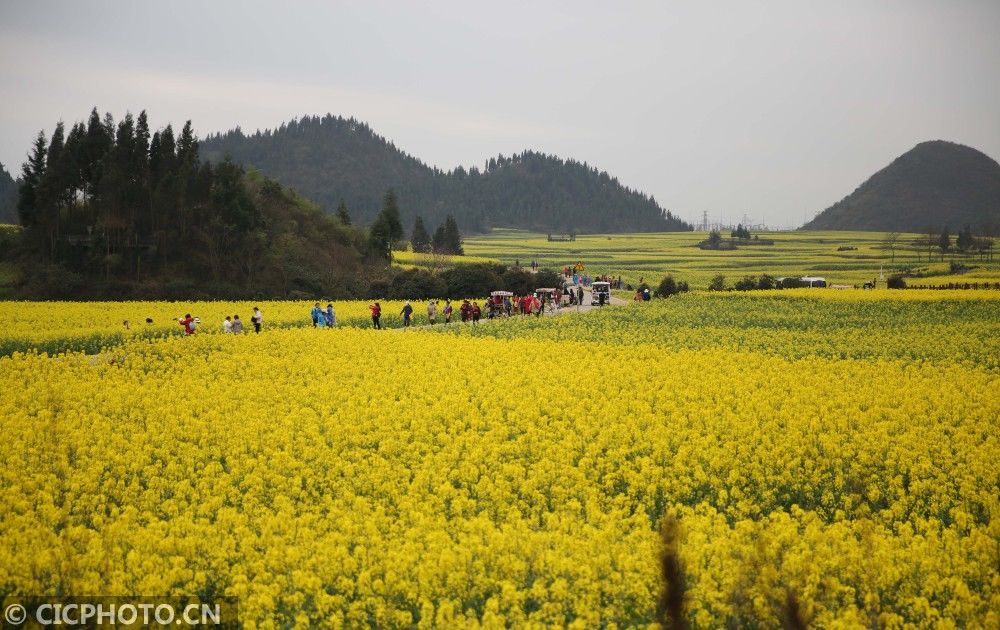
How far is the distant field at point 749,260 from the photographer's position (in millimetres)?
96438

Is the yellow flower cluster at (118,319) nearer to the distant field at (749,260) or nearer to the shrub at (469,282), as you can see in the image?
the shrub at (469,282)

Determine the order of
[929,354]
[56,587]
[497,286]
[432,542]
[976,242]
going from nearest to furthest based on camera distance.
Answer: [56,587] < [432,542] < [929,354] < [497,286] < [976,242]

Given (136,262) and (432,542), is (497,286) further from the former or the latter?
(432,542)

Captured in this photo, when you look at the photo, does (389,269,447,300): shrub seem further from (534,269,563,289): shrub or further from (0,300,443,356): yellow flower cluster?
(534,269,563,289): shrub

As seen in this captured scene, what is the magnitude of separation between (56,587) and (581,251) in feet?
511

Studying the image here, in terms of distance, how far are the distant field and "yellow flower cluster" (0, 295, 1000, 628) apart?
6444cm

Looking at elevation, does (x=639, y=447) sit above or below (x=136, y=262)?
below

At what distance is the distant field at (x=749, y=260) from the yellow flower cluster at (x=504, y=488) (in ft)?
211

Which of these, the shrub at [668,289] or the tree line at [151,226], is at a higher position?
the tree line at [151,226]

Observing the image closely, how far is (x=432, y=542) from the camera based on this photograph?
994cm

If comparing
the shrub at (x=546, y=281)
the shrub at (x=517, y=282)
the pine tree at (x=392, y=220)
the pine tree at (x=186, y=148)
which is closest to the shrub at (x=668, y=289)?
the shrub at (x=546, y=281)

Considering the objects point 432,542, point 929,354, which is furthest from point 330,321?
point 432,542

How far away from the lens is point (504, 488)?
12.4 m

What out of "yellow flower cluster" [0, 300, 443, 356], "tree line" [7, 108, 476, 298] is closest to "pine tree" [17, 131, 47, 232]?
"tree line" [7, 108, 476, 298]
